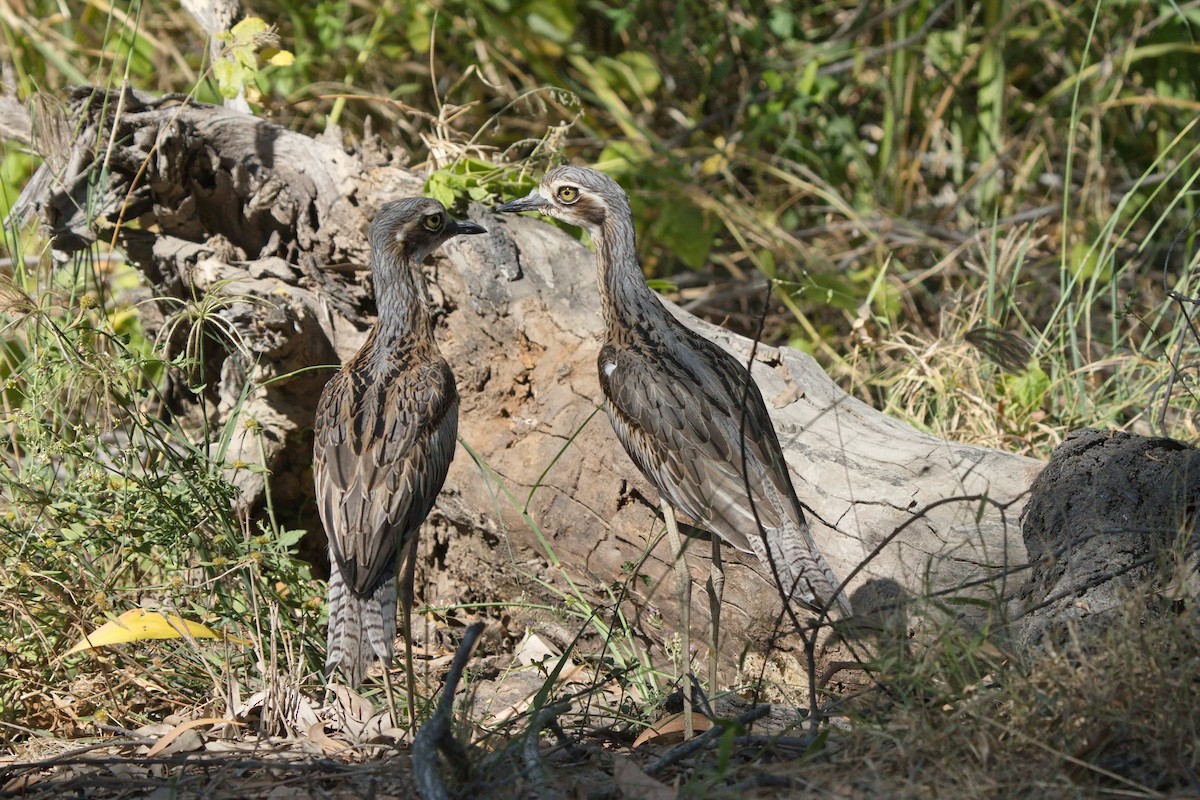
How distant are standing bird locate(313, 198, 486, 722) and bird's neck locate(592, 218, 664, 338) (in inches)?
20.0

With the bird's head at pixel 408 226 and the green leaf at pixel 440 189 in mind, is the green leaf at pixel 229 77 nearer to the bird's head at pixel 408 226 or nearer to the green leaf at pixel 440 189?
the green leaf at pixel 440 189

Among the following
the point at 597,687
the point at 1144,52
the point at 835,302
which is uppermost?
the point at 1144,52

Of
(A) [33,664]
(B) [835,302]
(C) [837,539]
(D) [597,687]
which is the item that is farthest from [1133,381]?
(A) [33,664]

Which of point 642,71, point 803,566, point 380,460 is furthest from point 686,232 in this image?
point 803,566

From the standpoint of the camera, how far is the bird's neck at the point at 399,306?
4.61 meters

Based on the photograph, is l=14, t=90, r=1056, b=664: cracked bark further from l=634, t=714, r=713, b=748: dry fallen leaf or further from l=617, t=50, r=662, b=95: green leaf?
l=617, t=50, r=662, b=95: green leaf

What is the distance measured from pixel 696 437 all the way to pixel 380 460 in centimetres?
109

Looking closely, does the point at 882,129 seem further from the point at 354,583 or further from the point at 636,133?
the point at 354,583

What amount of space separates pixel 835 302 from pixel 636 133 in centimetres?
210

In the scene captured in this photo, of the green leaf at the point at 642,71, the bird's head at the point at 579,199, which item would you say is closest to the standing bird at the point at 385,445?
the bird's head at the point at 579,199

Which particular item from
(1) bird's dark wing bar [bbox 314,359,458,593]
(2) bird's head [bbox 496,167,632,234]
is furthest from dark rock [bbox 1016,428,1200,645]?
(1) bird's dark wing bar [bbox 314,359,458,593]

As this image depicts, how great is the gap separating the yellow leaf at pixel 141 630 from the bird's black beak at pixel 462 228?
1.77 m

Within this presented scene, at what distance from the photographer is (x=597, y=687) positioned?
3.46 metres

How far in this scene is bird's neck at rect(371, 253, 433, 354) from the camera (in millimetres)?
4609
